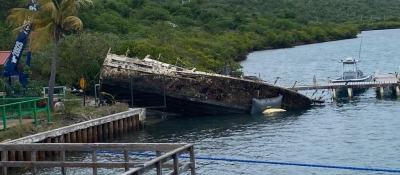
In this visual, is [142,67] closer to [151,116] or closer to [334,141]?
[151,116]

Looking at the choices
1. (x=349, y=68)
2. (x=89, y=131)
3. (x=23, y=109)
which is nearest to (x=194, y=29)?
(x=349, y=68)

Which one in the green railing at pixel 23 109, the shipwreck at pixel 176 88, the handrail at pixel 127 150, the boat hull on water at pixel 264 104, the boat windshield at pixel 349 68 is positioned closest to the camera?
the handrail at pixel 127 150

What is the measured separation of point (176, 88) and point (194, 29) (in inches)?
2562

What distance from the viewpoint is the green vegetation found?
5259 centimetres

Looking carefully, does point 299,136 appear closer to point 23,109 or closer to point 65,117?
point 65,117

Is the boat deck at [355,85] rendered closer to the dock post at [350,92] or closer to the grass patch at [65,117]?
the dock post at [350,92]

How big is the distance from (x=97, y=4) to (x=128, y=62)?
197 ft

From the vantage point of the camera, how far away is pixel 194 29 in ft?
371

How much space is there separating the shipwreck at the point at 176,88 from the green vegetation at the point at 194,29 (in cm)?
239

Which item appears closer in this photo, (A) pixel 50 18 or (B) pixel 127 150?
(B) pixel 127 150

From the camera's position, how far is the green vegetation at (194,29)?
2071 inches

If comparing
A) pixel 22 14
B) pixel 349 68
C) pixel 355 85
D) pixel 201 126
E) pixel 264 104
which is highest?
pixel 22 14

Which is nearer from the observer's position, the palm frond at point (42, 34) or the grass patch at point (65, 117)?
the grass patch at point (65, 117)

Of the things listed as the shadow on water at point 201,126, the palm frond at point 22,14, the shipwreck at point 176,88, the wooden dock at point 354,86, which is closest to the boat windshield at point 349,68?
the wooden dock at point 354,86
